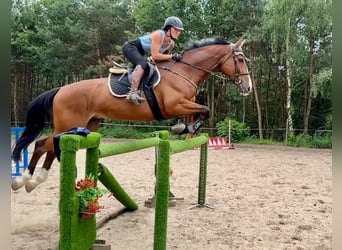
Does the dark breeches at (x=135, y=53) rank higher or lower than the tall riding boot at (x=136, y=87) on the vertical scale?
higher

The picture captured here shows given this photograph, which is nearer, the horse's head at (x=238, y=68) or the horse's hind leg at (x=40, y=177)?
→ the horse's hind leg at (x=40, y=177)

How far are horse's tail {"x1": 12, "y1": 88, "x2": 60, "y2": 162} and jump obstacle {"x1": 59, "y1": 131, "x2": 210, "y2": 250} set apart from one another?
0.46 m

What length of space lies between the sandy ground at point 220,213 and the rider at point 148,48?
31.0 inches

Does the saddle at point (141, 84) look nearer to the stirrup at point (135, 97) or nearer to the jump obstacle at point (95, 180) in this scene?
the stirrup at point (135, 97)

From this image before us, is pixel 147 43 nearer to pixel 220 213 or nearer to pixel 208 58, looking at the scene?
pixel 208 58

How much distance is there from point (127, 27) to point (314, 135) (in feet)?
17.1

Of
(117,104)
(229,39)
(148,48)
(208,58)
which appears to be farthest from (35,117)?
(229,39)

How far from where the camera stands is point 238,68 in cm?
216

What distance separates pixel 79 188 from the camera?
1.20 meters

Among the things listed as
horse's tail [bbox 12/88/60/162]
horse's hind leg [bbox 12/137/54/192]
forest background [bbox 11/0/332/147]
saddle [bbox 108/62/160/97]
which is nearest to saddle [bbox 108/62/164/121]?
saddle [bbox 108/62/160/97]

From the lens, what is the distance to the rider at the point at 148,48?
2.00m

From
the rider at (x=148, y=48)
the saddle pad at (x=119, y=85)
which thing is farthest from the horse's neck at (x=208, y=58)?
the saddle pad at (x=119, y=85)

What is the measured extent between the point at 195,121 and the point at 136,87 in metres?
0.37

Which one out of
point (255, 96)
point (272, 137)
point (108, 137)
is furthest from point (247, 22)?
point (108, 137)
